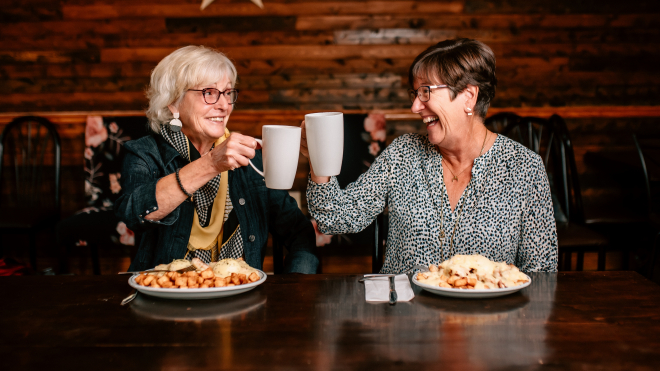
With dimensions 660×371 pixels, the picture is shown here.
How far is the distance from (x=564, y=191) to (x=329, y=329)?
231 cm

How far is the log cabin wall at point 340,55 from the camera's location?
3467mm

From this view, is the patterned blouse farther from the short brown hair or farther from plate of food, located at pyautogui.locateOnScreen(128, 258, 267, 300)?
plate of food, located at pyautogui.locateOnScreen(128, 258, 267, 300)

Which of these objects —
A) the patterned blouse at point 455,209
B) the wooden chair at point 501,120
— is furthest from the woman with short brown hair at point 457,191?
the wooden chair at point 501,120

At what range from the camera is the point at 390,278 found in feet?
A: 4.12

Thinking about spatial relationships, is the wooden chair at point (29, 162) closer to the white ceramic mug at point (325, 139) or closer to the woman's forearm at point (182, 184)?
the woman's forearm at point (182, 184)

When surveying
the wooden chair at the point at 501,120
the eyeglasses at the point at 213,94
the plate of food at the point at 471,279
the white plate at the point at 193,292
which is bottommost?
the white plate at the point at 193,292

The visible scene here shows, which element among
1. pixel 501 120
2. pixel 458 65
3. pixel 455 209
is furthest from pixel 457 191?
pixel 501 120

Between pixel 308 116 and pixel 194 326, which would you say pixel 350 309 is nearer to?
pixel 194 326

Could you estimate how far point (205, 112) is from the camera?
167 centimetres

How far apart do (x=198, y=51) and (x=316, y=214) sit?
66cm

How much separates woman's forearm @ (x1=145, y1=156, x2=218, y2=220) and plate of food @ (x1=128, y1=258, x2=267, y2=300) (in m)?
0.24

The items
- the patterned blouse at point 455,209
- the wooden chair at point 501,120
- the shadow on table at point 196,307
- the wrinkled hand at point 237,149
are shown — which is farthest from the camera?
the wooden chair at point 501,120

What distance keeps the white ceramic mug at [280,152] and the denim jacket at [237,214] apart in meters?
0.47

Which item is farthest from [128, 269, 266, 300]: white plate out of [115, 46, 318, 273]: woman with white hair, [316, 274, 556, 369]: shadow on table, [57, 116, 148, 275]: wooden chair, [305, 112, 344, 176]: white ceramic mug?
[57, 116, 148, 275]: wooden chair
